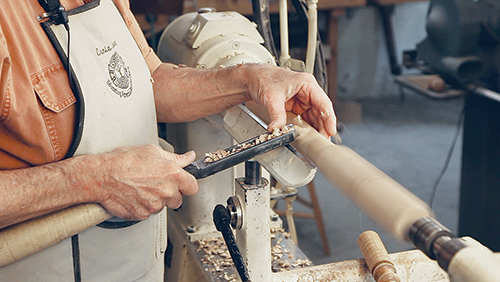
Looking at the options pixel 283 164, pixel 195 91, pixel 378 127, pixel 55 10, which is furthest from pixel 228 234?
pixel 378 127

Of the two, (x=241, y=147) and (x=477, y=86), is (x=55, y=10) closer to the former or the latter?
(x=241, y=147)

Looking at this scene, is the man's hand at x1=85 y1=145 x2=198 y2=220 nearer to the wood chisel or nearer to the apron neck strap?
the wood chisel

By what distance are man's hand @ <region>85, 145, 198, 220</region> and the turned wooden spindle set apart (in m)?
0.38

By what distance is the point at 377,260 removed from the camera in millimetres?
971

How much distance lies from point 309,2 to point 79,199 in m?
0.81

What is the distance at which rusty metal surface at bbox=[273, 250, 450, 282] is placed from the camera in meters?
1.01

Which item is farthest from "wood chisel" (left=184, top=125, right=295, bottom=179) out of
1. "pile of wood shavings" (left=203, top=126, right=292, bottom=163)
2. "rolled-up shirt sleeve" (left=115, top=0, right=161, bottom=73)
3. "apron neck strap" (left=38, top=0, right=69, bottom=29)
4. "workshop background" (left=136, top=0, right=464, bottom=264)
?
"workshop background" (left=136, top=0, right=464, bottom=264)

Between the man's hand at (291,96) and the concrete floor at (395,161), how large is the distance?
176cm

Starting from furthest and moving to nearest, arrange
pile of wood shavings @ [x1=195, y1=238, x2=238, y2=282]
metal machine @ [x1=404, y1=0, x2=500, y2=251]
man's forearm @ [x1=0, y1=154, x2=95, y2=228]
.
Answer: metal machine @ [x1=404, y1=0, x2=500, y2=251]
pile of wood shavings @ [x1=195, y1=238, x2=238, y2=282]
man's forearm @ [x1=0, y1=154, x2=95, y2=228]

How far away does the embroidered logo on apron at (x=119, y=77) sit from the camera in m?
0.99

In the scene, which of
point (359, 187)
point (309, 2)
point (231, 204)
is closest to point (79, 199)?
point (231, 204)

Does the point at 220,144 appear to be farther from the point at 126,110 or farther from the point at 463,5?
the point at 463,5

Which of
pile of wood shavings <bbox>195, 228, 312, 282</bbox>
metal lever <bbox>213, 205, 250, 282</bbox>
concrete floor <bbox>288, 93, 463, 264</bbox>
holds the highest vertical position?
metal lever <bbox>213, 205, 250, 282</bbox>

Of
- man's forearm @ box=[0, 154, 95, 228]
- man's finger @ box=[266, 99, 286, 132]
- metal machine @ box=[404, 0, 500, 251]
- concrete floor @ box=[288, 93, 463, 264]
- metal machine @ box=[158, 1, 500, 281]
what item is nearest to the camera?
metal machine @ box=[158, 1, 500, 281]
